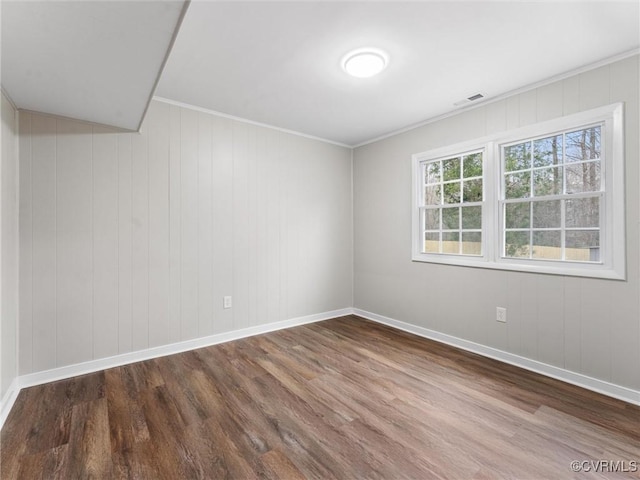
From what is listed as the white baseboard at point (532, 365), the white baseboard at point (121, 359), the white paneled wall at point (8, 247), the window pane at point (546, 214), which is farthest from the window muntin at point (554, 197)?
the white paneled wall at point (8, 247)

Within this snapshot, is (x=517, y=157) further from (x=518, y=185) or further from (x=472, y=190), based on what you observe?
(x=472, y=190)

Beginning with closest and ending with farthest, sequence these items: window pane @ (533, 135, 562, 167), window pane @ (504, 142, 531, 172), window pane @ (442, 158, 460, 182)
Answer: window pane @ (533, 135, 562, 167) → window pane @ (504, 142, 531, 172) → window pane @ (442, 158, 460, 182)

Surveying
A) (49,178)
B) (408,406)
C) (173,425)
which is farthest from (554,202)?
(49,178)

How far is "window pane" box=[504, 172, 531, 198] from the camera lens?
9.10 ft

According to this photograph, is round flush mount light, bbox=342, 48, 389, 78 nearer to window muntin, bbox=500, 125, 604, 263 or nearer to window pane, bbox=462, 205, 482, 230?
window muntin, bbox=500, 125, 604, 263

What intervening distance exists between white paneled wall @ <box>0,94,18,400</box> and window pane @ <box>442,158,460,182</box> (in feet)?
12.5

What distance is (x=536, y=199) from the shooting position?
269cm

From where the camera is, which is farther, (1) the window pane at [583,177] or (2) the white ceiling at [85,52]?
(1) the window pane at [583,177]

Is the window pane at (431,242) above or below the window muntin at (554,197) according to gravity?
below

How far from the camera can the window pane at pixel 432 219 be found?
3.53m

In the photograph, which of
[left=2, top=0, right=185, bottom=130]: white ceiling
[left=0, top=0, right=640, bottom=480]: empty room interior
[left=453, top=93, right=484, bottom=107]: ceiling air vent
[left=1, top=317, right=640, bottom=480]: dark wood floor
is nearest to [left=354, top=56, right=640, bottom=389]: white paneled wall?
[left=0, top=0, right=640, bottom=480]: empty room interior

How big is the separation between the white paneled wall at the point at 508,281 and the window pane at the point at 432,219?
24cm

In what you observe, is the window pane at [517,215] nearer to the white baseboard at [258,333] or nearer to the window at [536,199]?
the window at [536,199]

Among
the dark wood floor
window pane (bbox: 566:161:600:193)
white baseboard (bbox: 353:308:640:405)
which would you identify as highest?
window pane (bbox: 566:161:600:193)
